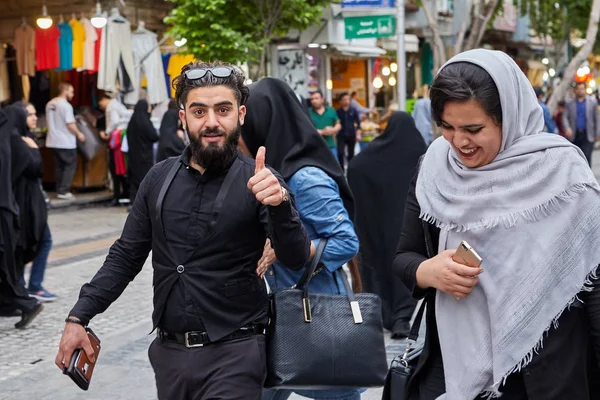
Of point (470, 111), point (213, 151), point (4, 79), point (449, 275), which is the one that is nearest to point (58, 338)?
point (213, 151)

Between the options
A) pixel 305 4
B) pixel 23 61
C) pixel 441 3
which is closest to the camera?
pixel 23 61

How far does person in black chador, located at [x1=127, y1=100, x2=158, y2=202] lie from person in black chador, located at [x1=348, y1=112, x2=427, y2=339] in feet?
27.9

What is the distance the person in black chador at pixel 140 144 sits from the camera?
1583cm

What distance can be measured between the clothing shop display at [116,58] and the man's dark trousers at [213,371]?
1415cm

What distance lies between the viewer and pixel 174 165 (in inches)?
139

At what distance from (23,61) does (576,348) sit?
16.4 meters

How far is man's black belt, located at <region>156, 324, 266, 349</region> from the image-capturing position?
3338 millimetres

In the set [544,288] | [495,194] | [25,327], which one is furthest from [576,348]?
[25,327]

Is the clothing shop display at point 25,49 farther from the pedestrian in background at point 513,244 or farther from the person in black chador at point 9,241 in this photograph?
the pedestrian in background at point 513,244

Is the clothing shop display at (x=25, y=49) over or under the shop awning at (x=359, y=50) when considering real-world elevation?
over

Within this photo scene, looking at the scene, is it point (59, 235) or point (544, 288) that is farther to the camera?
point (59, 235)

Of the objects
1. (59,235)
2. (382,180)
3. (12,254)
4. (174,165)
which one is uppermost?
(174,165)

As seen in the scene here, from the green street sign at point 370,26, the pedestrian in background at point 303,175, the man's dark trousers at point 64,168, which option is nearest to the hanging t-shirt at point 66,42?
the man's dark trousers at point 64,168

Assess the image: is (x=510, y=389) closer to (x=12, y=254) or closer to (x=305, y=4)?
(x=12, y=254)
